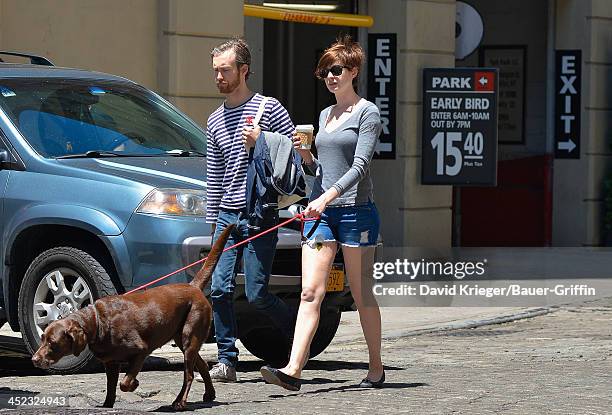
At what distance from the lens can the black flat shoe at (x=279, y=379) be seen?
747 cm

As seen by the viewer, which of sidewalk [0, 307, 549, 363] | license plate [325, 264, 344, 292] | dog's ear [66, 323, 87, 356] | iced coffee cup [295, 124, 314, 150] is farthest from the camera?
sidewalk [0, 307, 549, 363]

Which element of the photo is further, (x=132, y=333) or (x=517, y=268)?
(x=517, y=268)

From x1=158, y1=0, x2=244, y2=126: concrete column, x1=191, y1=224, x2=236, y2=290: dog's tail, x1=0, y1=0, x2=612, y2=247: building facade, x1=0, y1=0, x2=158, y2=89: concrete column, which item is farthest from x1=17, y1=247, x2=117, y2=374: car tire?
x1=158, y1=0, x2=244, y2=126: concrete column

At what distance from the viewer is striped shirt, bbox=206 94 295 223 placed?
7.99 meters

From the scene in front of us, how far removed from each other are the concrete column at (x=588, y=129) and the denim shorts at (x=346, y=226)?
12728mm

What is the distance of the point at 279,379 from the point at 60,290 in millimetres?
1655

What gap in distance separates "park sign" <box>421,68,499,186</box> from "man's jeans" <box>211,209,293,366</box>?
971 centimetres

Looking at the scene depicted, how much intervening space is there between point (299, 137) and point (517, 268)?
30.8ft

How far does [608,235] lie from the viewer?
20.5 metres

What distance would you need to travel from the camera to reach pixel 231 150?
26.3ft

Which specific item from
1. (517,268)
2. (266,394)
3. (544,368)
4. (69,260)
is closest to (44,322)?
(69,260)

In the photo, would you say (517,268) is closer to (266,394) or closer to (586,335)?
(586,335)

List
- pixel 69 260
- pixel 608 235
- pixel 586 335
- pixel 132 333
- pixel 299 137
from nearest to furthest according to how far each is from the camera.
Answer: pixel 132 333
pixel 299 137
pixel 69 260
pixel 586 335
pixel 608 235

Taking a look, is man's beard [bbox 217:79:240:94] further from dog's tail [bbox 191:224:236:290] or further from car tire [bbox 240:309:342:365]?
car tire [bbox 240:309:342:365]
